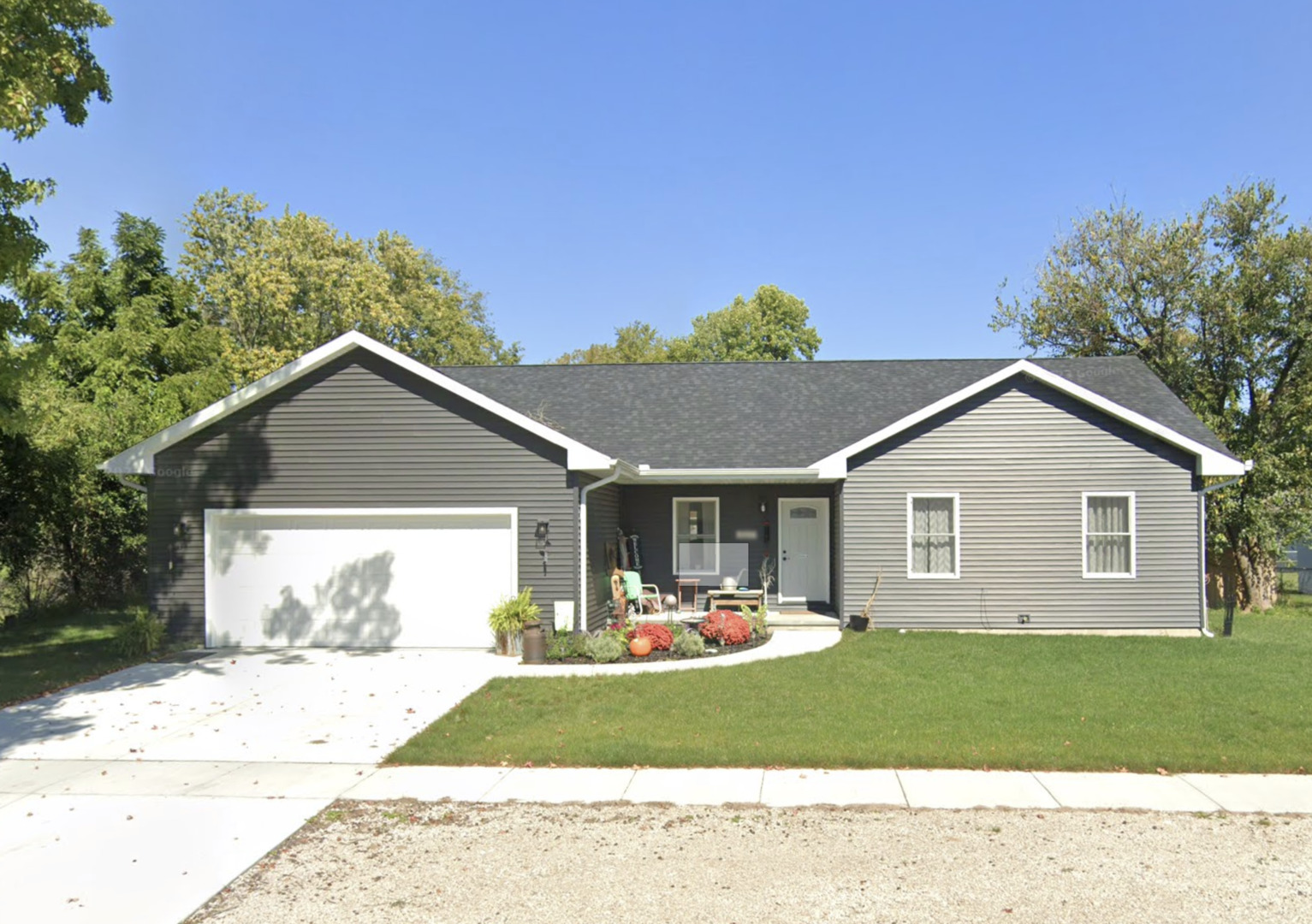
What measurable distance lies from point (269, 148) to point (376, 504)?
1026 cm

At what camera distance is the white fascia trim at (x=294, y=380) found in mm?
13812

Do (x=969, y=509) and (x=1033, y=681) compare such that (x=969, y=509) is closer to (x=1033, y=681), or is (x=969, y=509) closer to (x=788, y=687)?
(x=1033, y=681)

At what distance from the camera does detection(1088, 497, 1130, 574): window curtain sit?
15.4 metres

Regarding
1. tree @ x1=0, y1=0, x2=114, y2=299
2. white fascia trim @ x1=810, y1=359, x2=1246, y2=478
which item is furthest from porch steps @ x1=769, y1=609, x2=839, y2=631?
tree @ x1=0, y1=0, x2=114, y2=299

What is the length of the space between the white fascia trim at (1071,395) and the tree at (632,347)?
3695cm

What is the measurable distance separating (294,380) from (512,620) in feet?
16.5

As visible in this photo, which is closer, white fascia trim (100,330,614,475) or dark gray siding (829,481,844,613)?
white fascia trim (100,330,614,475)

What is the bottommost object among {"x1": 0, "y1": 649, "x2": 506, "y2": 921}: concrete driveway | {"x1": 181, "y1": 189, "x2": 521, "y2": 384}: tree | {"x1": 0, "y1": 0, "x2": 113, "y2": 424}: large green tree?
{"x1": 0, "y1": 649, "x2": 506, "y2": 921}: concrete driveway

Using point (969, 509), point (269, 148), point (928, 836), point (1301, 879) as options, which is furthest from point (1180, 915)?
point (269, 148)

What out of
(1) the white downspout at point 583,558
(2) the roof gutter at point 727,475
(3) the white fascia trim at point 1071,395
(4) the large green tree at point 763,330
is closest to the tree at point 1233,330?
(3) the white fascia trim at point 1071,395

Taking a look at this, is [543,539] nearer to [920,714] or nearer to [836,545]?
[836,545]

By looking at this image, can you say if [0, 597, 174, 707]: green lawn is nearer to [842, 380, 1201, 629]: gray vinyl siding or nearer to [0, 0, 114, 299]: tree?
[0, 0, 114, 299]: tree

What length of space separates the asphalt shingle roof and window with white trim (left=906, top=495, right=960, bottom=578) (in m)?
2.17

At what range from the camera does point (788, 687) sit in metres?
10.9
